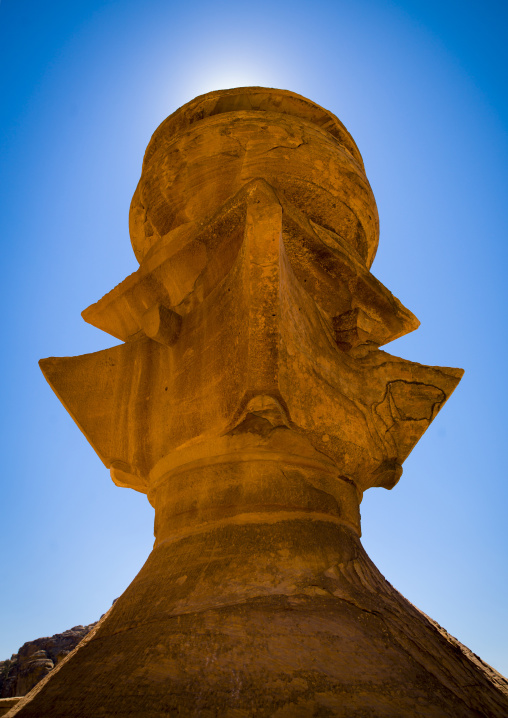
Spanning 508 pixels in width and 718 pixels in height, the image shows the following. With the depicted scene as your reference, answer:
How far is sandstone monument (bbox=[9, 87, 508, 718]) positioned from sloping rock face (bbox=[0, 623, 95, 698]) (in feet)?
17.1

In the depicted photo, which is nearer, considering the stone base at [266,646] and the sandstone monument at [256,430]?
the stone base at [266,646]

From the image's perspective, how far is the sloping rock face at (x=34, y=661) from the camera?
22.7 feet

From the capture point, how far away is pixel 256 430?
2096 mm

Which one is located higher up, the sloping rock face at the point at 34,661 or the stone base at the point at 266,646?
the sloping rock face at the point at 34,661

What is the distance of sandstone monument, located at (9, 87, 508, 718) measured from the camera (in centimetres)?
150

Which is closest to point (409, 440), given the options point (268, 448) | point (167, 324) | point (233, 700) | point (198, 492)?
point (268, 448)

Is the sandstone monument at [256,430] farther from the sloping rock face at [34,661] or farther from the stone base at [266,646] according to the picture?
the sloping rock face at [34,661]

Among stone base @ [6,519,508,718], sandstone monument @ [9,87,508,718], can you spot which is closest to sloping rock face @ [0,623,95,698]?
sandstone monument @ [9,87,508,718]

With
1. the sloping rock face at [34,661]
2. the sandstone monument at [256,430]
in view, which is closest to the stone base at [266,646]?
the sandstone monument at [256,430]

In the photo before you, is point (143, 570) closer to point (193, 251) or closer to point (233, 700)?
point (233, 700)

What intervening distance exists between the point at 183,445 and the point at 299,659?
1.02m

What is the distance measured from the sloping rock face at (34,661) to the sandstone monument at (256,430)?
5.21 meters

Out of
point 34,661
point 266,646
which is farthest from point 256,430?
point 34,661

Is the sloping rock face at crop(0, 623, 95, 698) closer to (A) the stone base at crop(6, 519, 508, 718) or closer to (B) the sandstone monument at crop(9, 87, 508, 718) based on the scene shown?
(B) the sandstone monument at crop(9, 87, 508, 718)
